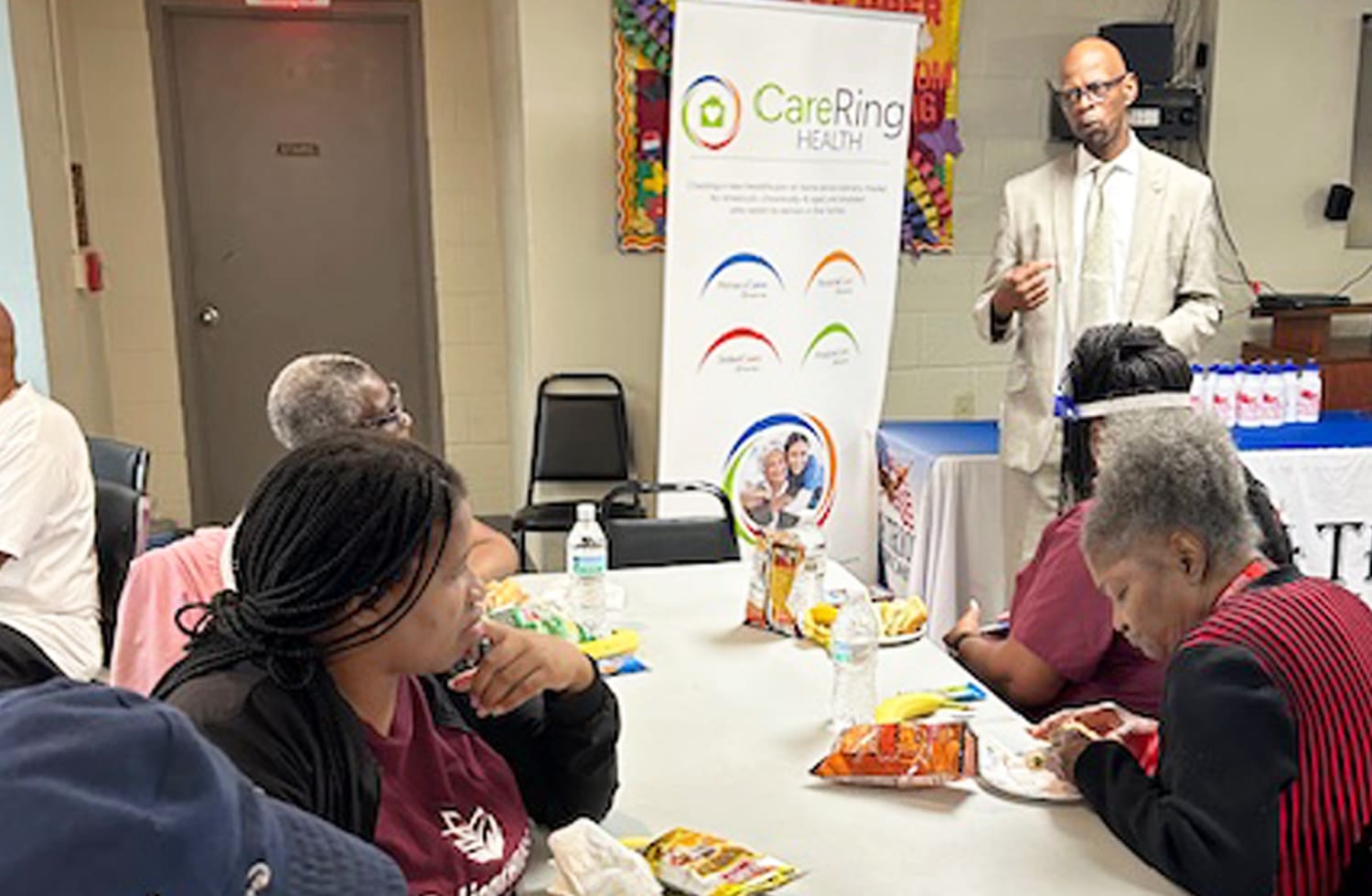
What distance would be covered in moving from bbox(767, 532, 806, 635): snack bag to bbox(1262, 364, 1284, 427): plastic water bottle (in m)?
2.18

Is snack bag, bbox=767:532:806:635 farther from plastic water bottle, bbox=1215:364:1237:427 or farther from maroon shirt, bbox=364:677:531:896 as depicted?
plastic water bottle, bbox=1215:364:1237:427

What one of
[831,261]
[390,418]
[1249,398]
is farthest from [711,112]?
[1249,398]

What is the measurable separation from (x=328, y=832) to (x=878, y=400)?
348 cm

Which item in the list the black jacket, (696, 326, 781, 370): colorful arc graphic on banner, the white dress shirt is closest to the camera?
the black jacket

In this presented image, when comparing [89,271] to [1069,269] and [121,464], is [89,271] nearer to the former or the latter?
[121,464]

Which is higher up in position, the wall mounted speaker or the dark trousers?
the wall mounted speaker

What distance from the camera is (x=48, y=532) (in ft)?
8.13

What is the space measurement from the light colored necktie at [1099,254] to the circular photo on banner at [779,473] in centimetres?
99

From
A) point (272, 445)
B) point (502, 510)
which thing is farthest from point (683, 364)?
point (272, 445)

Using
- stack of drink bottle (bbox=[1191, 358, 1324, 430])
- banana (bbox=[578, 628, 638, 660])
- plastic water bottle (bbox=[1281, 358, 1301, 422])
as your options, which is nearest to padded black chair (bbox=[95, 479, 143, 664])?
banana (bbox=[578, 628, 638, 660])

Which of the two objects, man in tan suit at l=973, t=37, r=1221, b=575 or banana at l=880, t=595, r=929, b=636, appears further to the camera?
man in tan suit at l=973, t=37, r=1221, b=575

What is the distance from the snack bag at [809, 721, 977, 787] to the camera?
1572mm

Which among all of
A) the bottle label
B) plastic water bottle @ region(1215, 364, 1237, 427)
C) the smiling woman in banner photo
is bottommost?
the smiling woman in banner photo

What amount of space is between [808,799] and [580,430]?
287 cm
